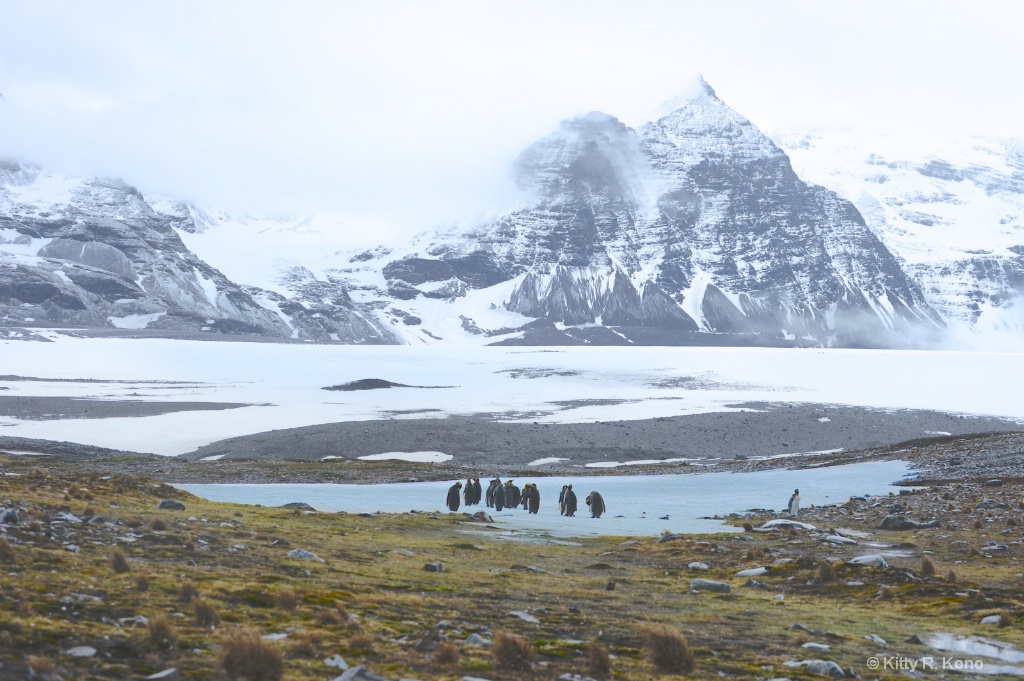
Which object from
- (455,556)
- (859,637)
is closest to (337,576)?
(455,556)

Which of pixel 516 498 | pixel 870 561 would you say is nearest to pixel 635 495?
pixel 516 498

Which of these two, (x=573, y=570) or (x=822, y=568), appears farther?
(x=573, y=570)

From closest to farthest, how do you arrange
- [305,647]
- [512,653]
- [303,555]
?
1. [305,647]
2. [512,653]
3. [303,555]

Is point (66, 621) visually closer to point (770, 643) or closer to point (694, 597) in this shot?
point (770, 643)

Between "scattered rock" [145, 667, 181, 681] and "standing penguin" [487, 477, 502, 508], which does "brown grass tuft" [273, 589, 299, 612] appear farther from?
"standing penguin" [487, 477, 502, 508]

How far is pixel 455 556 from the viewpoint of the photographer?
65.8 ft

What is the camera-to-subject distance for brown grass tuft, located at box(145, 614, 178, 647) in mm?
8867

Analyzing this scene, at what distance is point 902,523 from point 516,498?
17063 millimetres

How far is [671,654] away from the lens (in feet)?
31.9

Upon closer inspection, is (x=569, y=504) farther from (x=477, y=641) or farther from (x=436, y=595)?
(x=477, y=641)

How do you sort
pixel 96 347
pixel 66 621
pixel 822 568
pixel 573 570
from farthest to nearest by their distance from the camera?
pixel 96 347 < pixel 573 570 < pixel 822 568 < pixel 66 621

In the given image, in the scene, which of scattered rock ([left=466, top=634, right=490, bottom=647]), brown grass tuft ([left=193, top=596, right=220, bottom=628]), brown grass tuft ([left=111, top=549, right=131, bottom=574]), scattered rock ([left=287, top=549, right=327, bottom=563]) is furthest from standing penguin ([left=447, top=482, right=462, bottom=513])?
brown grass tuft ([left=193, top=596, right=220, bottom=628])

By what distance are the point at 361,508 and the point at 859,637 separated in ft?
88.6

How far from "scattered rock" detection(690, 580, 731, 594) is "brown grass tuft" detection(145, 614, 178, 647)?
966cm
